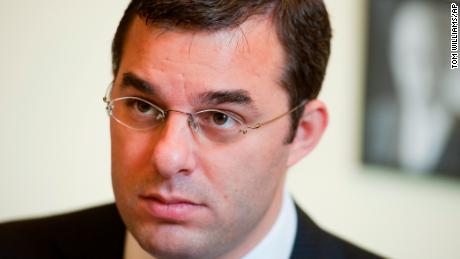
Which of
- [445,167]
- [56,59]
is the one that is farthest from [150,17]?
[445,167]

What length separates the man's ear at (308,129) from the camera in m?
1.65

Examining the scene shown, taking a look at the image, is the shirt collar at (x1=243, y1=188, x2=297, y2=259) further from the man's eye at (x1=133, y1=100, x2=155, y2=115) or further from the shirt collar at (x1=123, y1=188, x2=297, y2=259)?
the man's eye at (x1=133, y1=100, x2=155, y2=115)

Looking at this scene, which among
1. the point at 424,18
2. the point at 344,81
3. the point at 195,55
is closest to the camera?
the point at 195,55

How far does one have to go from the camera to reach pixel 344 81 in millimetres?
2369

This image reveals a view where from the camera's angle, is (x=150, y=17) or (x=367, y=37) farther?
(x=367, y=37)

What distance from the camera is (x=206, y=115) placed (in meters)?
1.44

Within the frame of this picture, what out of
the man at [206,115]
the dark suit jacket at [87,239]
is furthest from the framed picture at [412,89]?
the man at [206,115]

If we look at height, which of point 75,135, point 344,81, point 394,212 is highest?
point 344,81

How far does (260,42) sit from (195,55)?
0.55 feet

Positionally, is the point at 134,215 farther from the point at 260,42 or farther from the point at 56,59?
the point at 56,59

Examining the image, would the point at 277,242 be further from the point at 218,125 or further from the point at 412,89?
the point at 412,89

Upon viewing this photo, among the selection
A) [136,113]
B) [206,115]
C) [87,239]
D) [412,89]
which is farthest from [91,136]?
[412,89]

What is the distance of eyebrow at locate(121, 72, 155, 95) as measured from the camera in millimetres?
1425

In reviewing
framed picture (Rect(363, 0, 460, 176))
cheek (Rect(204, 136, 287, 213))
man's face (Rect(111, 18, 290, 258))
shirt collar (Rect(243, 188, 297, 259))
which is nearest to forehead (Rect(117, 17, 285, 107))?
Result: man's face (Rect(111, 18, 290, 258))
